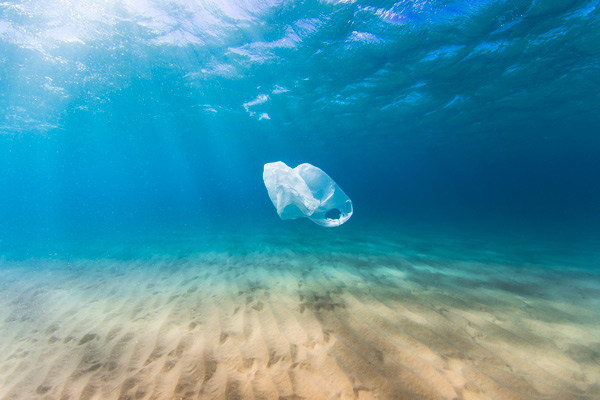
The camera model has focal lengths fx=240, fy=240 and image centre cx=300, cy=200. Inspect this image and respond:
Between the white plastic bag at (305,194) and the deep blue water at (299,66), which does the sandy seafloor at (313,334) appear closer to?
the white plastic bag at (305,194)

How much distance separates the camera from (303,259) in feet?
23.3

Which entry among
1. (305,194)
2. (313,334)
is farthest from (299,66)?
(313,334)

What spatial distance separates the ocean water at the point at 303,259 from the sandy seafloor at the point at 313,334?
2cm

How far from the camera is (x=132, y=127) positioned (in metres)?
21.3

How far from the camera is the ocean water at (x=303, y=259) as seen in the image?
250cm

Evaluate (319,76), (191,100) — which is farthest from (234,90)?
(319,76)

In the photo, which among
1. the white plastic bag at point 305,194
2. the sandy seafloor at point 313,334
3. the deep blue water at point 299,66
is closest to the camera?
the sandy seafloor at point 313,334

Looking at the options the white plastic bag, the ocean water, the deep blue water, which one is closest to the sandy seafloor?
the ocean water

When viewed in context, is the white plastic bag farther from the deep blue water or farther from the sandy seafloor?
the deep blue water

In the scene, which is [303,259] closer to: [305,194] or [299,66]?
[305,194]

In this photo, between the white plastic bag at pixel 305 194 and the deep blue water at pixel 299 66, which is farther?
the deep blue water at pixel 299 66

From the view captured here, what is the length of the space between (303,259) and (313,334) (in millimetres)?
4058

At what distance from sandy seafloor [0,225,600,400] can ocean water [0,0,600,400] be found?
2 cm

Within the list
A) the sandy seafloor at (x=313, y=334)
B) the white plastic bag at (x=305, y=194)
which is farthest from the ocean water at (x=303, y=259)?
the white plastic bag at (x=305, y=194)
